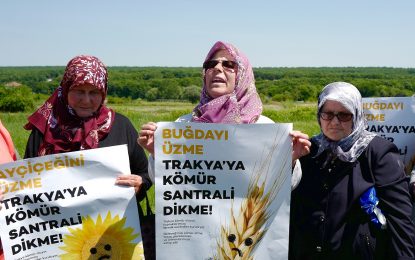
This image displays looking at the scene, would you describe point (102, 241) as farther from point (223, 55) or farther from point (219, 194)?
point (223, 55)

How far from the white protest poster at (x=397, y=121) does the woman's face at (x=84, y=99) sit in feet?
8.18

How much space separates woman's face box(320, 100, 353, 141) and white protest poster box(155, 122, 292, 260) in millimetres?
424

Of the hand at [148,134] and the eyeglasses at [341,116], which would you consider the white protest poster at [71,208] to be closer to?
the hand at [148,134]

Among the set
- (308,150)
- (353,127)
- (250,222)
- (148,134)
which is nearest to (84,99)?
(148,134)

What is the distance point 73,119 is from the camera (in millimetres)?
3377

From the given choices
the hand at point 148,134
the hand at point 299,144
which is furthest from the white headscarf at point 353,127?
the hand at point 148,134

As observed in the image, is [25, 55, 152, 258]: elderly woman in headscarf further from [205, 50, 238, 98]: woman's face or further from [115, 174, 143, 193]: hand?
[205, 50, 238, 98]: woman's face

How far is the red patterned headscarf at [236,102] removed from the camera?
326cm

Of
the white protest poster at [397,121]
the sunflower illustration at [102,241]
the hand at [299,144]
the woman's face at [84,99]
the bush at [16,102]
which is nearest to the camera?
the hand at [299,144]

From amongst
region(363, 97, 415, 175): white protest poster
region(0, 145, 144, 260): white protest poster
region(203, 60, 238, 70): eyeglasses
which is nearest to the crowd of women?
region(203, 60, 238, 70): eyeglasses

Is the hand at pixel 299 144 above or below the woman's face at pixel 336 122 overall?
below

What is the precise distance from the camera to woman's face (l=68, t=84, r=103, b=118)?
3.31 meters

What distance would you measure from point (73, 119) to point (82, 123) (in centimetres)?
8

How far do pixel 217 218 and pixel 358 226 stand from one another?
92 centimetres
